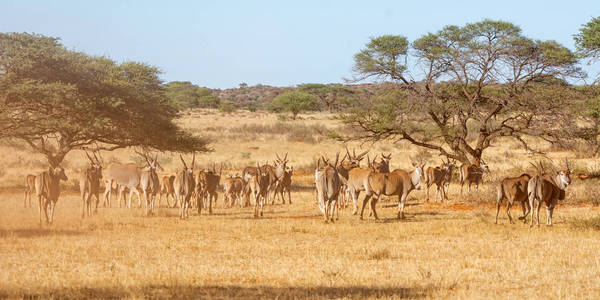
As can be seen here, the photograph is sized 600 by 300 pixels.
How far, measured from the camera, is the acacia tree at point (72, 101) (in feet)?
86.5

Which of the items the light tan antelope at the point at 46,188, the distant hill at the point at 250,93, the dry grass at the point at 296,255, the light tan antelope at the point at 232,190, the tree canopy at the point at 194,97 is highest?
the distant hill at the point at 250,93

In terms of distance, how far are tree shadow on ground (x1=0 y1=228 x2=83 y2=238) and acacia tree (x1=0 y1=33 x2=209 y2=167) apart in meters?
9.99

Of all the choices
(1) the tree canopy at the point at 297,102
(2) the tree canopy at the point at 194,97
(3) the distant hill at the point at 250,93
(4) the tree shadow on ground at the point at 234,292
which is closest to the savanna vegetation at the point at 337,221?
(4) the tree shadow on ground at the point at 234,292

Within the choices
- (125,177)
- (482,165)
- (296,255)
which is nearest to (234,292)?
(296,255)

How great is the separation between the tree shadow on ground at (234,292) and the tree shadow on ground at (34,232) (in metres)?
6.53

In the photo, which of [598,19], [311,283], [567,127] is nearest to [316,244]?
[311,283]

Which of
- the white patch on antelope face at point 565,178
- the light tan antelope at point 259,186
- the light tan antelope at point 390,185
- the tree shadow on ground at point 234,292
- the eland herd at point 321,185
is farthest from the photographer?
the light tan antelope at point 259,186

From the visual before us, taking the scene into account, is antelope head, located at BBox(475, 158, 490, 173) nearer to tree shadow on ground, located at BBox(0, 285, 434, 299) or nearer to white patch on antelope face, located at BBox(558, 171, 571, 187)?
white patch on antelope face, located at BBox(558, 171, 571, 187)

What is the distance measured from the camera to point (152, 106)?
32.2 metres

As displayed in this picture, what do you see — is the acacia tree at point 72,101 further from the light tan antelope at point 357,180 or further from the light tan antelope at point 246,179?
the light tan antelope at point 357,180

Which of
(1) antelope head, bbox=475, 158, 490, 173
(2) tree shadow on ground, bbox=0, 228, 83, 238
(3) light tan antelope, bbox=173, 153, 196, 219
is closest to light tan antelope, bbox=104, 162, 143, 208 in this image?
(3) light tan antelope, bbox=173, 153, 196, 219

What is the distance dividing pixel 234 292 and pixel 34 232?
838 cm

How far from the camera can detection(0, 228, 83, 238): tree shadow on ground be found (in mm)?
15898

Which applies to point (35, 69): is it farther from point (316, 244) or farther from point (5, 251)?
point (316, 244)
